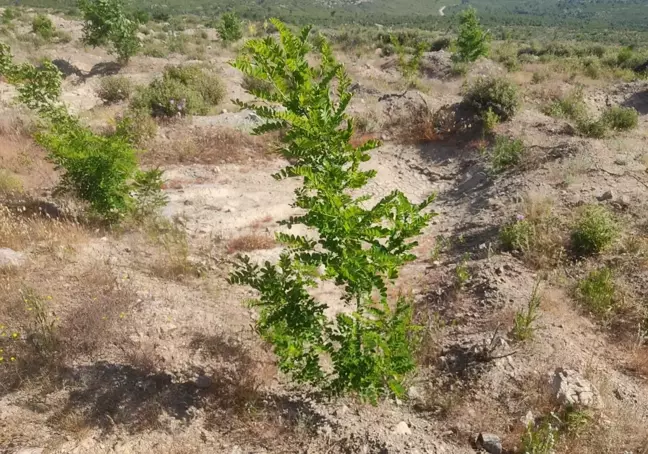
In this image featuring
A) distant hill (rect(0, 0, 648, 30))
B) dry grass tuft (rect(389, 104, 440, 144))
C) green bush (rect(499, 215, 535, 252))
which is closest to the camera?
green bush (rect(499, 215, 535, 252))

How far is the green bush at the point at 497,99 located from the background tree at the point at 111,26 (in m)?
13.5

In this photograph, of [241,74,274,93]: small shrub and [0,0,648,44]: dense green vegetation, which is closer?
[241,74,274,93]: small shrub

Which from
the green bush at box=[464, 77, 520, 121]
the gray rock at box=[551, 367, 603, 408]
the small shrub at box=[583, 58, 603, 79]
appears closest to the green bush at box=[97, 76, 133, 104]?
the green bush at box=[464, 77, 520, 121]

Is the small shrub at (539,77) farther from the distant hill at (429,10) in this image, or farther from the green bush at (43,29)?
the distant hill at (429,10)

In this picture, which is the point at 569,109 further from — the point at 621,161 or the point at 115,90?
the point at 115,90

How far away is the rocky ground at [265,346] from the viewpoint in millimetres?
3646

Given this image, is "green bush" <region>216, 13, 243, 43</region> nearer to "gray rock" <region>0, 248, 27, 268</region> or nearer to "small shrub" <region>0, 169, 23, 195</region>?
"small shrub" <region>0, 169, 23, 195</region>

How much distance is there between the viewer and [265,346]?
4.54 meters

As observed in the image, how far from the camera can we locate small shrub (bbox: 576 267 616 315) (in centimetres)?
480

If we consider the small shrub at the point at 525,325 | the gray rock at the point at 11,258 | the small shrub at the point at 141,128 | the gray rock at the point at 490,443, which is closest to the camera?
the gray rock at the point at 490,443

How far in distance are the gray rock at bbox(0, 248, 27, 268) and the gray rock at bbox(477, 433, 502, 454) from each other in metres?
5.70

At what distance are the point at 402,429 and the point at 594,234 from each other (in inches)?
155

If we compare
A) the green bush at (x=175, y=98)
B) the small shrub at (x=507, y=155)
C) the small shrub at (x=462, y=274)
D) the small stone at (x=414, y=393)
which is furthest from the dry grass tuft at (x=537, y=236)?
the green bush at (x=175, y=98)

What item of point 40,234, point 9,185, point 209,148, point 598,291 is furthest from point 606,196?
point 9,185
